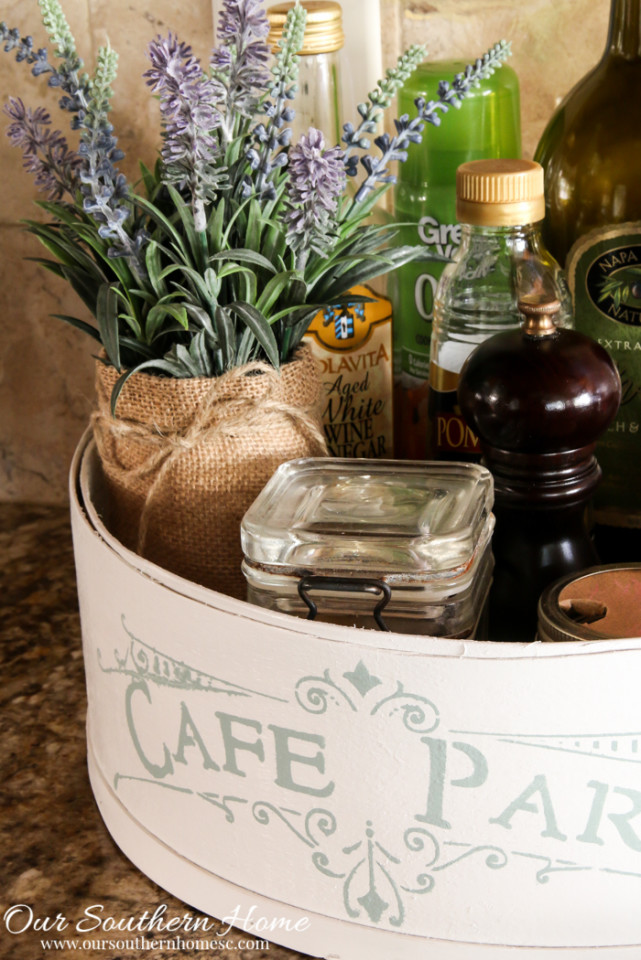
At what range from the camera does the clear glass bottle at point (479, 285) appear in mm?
480

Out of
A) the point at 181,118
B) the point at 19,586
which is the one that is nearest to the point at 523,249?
the point at 181,118

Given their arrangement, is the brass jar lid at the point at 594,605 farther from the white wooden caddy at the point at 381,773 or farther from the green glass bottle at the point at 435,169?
the green glass bottle at the point at 435,169

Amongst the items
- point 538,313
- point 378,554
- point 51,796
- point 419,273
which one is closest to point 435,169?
point 419,273

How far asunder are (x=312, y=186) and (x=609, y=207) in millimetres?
202

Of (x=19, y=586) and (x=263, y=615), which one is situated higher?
(x=263, y=615)

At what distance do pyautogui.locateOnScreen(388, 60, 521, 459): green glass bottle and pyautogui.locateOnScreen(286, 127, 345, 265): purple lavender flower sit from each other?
0.48 ft

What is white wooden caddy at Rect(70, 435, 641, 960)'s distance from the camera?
0.36 metres

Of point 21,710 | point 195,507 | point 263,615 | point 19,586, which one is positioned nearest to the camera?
point 263,615

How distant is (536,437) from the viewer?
45cm

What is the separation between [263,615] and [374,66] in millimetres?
431

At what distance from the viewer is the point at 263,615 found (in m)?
0.38

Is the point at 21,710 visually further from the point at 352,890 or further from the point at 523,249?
the point at 523,249

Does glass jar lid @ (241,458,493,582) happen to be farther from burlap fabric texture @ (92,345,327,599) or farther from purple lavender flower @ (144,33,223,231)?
purple lavender flower @ (144,33,223,231)

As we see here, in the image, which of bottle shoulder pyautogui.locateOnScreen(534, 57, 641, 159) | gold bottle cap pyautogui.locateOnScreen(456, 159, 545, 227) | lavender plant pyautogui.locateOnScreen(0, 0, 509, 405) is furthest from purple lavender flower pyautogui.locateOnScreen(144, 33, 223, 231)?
bottle shoulder pyautogui.locateOnScreen(534, 57, 641, 159)
